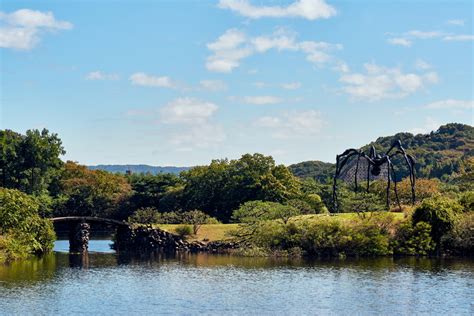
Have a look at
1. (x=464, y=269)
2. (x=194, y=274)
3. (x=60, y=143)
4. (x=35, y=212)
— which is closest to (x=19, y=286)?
(x=194, y=274)

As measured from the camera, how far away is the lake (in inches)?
1654

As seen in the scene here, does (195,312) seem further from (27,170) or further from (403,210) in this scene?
(27,170)

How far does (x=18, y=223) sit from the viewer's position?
2726 inches

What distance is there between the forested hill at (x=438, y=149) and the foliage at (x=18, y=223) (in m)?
94.6

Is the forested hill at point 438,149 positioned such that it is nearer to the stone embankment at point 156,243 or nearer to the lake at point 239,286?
the stone embankment at point 156,243

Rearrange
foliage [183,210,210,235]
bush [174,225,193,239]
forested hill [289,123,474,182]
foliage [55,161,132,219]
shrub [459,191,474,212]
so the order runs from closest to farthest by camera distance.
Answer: shrub [459,191,474,212] → bush [174,225,193,239] → foliage [183,210,210,235] → foliage [55,161,132,219] → forested hill [289,123,474,182]

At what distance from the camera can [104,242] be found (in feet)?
335

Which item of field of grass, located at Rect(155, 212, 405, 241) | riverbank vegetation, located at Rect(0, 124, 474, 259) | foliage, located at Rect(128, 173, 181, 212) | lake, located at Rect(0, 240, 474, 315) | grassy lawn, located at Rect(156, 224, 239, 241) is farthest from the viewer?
foliage, located at Rect(128, 173, 181, 212)

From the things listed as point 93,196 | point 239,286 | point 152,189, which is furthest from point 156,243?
point 93,196

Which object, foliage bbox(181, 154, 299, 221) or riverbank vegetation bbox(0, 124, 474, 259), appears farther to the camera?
foliage bbox(181, 154, 299, 221)

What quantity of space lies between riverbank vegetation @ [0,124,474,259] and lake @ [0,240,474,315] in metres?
4.48

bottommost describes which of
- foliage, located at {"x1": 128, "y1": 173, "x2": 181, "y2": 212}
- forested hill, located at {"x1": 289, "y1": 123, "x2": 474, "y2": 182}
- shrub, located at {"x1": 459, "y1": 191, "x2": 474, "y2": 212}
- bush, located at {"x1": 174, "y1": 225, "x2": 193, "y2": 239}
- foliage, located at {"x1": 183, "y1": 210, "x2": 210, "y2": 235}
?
bush, located at {"x1": 174, "y1": 225, "x2": 193, "y2": 239}

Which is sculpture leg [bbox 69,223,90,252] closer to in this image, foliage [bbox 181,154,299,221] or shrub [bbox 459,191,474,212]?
foliage [bbox 181,154,299,221]

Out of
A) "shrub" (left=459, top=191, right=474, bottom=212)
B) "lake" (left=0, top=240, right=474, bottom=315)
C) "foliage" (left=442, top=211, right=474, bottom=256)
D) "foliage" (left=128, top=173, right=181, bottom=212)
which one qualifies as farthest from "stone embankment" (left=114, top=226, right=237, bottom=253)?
"foliage" (left=128, top=173, right=181, bottom=212)
